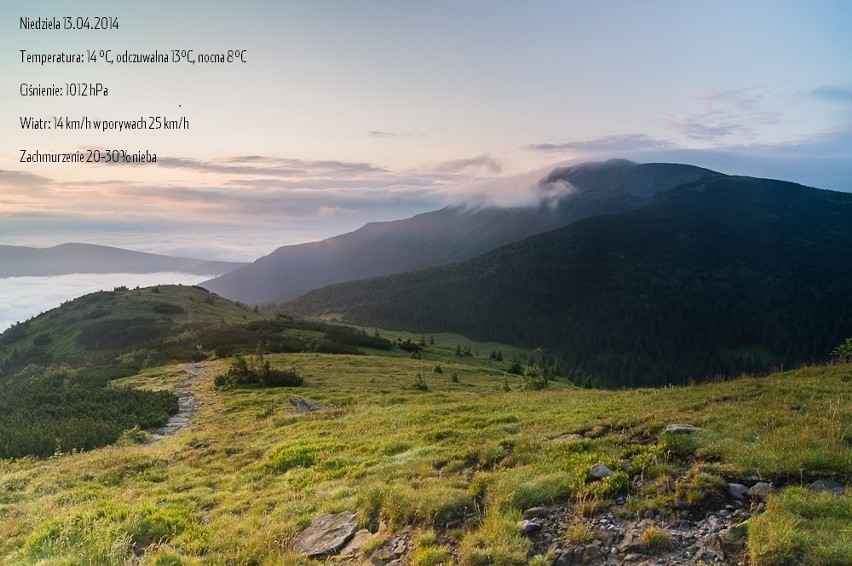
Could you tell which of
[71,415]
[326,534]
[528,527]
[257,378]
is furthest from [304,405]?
[528,527]

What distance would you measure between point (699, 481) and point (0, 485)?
21.1 meters

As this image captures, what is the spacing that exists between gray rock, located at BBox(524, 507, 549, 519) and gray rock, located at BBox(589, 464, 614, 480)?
164 centimetres

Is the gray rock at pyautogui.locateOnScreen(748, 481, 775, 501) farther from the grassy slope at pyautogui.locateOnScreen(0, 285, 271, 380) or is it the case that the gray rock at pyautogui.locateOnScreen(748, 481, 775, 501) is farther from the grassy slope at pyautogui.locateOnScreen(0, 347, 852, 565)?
the grassy slope at pyautogui.locateOnScreen(0, 285, 271, 380)

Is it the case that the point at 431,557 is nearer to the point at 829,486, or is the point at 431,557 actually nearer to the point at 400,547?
the point at 400,547

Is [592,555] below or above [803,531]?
below

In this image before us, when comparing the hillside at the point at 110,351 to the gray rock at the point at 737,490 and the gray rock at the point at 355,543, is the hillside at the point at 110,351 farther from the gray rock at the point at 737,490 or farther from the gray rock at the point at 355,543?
the gray rock at the point at 737,490

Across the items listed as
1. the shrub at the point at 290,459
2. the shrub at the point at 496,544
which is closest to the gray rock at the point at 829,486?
the shrub at the point at 496,544

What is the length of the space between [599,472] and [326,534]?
237 inches

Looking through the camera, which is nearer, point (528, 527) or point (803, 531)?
point (803, 531)

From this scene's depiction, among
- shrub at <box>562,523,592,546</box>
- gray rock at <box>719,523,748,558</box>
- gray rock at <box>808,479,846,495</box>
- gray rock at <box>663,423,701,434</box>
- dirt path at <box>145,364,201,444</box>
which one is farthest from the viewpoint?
dirt path at <box>145,364,201,444</box>

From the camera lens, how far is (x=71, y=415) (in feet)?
→ 92.8

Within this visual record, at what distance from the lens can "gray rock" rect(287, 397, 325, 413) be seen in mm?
27962

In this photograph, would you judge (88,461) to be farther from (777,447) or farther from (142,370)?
(142,370)

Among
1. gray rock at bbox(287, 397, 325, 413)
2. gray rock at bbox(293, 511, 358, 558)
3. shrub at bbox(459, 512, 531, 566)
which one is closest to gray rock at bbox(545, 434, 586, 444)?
shrub at bbox(459, 512, 531, 566)
